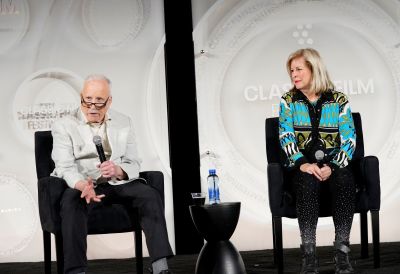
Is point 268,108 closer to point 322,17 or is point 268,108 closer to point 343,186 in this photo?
point 322,17

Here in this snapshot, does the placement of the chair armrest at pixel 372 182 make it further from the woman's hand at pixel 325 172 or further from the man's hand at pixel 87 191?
the man's hand at pixel 87 191

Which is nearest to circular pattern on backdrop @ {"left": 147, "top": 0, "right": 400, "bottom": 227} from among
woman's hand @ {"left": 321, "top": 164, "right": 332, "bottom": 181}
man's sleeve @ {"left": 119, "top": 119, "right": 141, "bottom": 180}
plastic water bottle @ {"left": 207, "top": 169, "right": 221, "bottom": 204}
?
man's sleeve @ {"left": 119, "top": 119, "right": 141, "bottom": 180}

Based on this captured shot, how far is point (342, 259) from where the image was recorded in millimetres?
3256

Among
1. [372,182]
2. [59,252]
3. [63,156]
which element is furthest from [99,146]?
[372,182]

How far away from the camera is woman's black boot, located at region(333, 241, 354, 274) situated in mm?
3230

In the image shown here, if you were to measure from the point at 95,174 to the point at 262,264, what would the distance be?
4.06 feet

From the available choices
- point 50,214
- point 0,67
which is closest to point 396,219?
point 50,214

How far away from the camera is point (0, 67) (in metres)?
5.00

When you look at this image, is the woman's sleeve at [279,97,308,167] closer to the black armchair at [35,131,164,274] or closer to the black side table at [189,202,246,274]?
the black side table at [189,202,246,274]

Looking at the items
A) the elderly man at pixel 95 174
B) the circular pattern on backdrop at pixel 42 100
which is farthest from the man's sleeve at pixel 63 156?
the circular pattern on backdrop at pixel 42 100

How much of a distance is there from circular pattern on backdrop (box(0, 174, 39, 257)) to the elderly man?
1.55 meters

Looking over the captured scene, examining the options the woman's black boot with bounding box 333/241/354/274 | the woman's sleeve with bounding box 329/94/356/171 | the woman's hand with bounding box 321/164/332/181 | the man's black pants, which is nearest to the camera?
the man's black pants

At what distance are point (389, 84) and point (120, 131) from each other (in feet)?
7.73

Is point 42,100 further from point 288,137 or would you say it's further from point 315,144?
point 315,144
